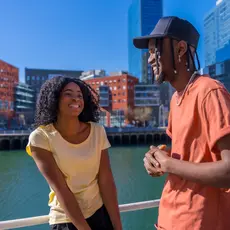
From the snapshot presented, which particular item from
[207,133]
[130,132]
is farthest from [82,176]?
[130,132]

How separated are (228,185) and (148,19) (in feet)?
479

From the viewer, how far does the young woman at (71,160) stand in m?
1.65

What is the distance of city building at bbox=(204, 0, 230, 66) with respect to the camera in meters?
87.1

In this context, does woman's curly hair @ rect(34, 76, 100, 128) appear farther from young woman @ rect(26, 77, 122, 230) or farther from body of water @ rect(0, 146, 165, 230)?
body of water @ rect(0, 146, 165, 230)

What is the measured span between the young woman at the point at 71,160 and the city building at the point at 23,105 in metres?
72.4

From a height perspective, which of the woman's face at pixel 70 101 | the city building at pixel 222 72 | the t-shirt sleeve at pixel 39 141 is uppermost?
the city building at pixel 222 72

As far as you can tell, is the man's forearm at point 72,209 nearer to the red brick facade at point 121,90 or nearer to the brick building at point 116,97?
the brick building at point 116,97

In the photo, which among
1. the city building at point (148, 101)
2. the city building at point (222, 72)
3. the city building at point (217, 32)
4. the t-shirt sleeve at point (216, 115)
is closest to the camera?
the t-shirt sleeve at point (216, 115)

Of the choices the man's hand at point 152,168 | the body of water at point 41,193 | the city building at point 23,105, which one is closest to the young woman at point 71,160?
the man's hand at point 152,168

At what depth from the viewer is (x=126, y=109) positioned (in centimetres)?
6806

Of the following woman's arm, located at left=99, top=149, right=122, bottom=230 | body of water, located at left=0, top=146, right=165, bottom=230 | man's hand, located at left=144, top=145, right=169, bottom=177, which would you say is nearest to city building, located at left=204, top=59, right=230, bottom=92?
body of water, located at left=0, top=146, right=165, bottom=230

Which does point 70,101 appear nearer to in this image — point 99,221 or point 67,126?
point 67,126

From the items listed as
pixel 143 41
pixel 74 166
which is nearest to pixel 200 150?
pixel 143 41

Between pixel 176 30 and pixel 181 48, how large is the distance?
9 centimetres
